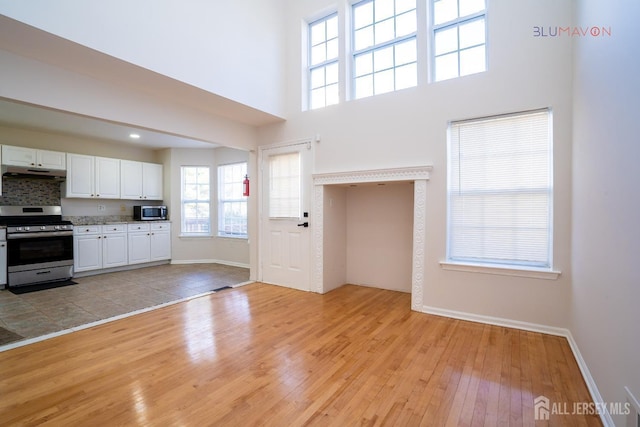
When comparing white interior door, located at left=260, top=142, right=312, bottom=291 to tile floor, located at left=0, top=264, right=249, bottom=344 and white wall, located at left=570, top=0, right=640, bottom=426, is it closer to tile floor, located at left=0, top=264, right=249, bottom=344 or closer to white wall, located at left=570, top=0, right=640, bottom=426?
tile floor, located at left=0, top=264, right=249, bottom=344

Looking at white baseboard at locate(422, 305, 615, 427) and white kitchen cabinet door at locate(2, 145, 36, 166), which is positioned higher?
white kitchen cabinet door at locate(2, 145, 36, 166)

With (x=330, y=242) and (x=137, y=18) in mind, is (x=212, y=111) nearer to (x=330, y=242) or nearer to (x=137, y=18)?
(x=137, y=18)

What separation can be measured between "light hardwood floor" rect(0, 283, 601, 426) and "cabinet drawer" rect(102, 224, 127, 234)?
3.35 m

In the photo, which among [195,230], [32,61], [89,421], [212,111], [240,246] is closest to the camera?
[89,421]

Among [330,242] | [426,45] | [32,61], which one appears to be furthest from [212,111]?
[426,45]

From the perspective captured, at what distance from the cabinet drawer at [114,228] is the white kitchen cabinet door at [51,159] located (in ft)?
4.34

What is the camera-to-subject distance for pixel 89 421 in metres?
1.75

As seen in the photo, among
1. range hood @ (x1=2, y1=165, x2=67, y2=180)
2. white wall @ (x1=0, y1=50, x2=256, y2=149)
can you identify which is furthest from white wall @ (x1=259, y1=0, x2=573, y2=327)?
range hood @ (x1=2, y1=165, x2=67, y2=180)

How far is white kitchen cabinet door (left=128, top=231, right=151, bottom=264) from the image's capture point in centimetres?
621

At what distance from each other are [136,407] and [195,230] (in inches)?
220

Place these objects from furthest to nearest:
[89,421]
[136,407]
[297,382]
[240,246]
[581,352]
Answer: [240,246], [581,352], [297,382], [136,407], [89,421]

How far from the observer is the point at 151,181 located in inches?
271

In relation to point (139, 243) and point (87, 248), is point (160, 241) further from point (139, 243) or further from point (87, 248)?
point (87, 248)

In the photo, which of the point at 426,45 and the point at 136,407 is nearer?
the point at 136,407
